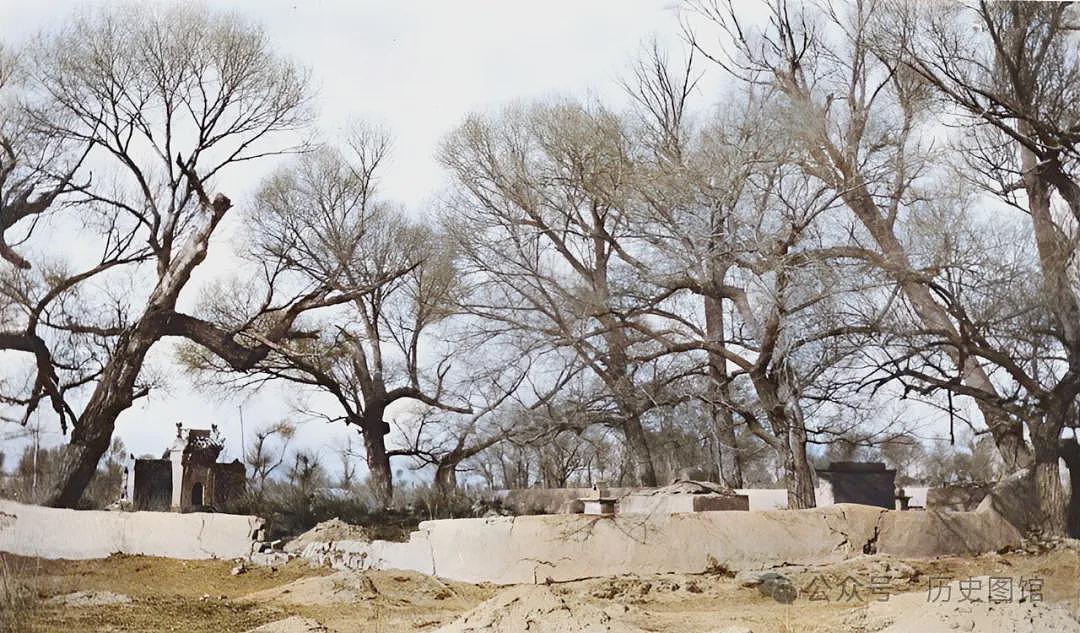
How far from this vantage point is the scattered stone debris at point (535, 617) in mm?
4344

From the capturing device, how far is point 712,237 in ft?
17.9

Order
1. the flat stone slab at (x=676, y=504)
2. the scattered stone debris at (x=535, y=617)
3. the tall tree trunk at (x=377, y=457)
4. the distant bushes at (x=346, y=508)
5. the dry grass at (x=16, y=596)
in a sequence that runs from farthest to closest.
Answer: the tall tree trunk at (x=377, y=457) < the distant bushes at (x=346, y=508) < the flat stone slab at (x=676, y=504) < the dry grass at (x=16, y=596) < the scattered stone debris at (x=535, y=617)

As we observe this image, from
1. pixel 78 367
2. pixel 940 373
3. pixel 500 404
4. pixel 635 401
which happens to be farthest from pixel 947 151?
pixel 78 367

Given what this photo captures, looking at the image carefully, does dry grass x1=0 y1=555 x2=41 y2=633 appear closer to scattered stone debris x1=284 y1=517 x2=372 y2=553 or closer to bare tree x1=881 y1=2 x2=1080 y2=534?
scattered stone debris x1=284 y1=517 x2=372 y2=553

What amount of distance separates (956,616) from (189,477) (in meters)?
3.42

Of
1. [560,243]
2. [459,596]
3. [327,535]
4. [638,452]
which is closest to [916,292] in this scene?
[638,452]

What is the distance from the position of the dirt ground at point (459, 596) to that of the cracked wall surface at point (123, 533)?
0.06m

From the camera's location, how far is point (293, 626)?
4.59 m

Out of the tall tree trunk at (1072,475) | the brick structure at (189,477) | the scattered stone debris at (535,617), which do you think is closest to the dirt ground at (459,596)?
the scattered stone debris at (535,617)

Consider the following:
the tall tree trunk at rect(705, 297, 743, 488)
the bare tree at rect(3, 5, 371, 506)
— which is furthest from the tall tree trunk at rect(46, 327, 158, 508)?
the tall tree trunk at rect(705, 297, 743, 488)

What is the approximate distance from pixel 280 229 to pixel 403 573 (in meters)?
1.77

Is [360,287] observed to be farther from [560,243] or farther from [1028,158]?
[1028,158]

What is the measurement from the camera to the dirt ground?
4.61 m

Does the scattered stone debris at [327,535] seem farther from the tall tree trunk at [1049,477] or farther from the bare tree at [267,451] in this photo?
the tall tree trunk at [1049,477]
